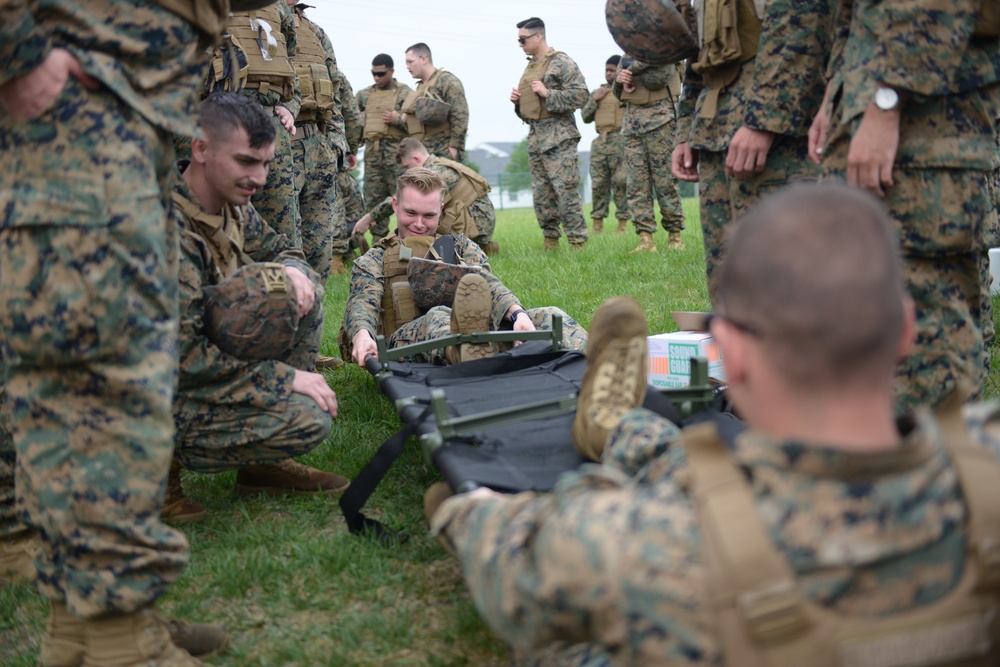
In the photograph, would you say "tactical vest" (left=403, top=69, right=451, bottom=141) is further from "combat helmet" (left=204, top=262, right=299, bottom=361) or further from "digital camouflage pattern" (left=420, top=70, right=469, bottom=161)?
"combat helmet" (left=204, top=262, right=299, bottom=361)

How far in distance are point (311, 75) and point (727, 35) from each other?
3791 millimetres

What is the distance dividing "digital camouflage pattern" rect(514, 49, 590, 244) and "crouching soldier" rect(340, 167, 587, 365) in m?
6.13

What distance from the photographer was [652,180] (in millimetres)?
10078

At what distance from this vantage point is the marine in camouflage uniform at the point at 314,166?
596cm

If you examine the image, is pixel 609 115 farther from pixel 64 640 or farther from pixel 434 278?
pixel 64 640

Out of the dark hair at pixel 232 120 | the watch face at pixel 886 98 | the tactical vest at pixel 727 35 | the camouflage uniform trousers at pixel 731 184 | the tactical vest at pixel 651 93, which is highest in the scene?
the tactical vest at pixel 651 93

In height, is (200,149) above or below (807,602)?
above

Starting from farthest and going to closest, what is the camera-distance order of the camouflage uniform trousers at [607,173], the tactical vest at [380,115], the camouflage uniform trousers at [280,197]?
1. the camouflage uniform trousers at [607,173]
2. the tactical vest at [380,115]
3. the camouflage uniform trousers at [280,197]

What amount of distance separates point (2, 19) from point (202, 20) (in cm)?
49

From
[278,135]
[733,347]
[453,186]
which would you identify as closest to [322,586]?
[733,347]

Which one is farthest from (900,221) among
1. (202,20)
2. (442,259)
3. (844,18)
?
(442,259)

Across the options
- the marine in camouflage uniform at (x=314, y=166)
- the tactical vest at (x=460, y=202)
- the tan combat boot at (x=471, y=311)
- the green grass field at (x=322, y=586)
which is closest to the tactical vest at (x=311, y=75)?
the marine in camouflage uniform at (x=314, y=166)

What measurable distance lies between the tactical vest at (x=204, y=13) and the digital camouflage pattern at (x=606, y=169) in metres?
11.1

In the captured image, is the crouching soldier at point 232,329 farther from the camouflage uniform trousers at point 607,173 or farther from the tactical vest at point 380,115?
the camouflage uniform trousers at point 607,173
